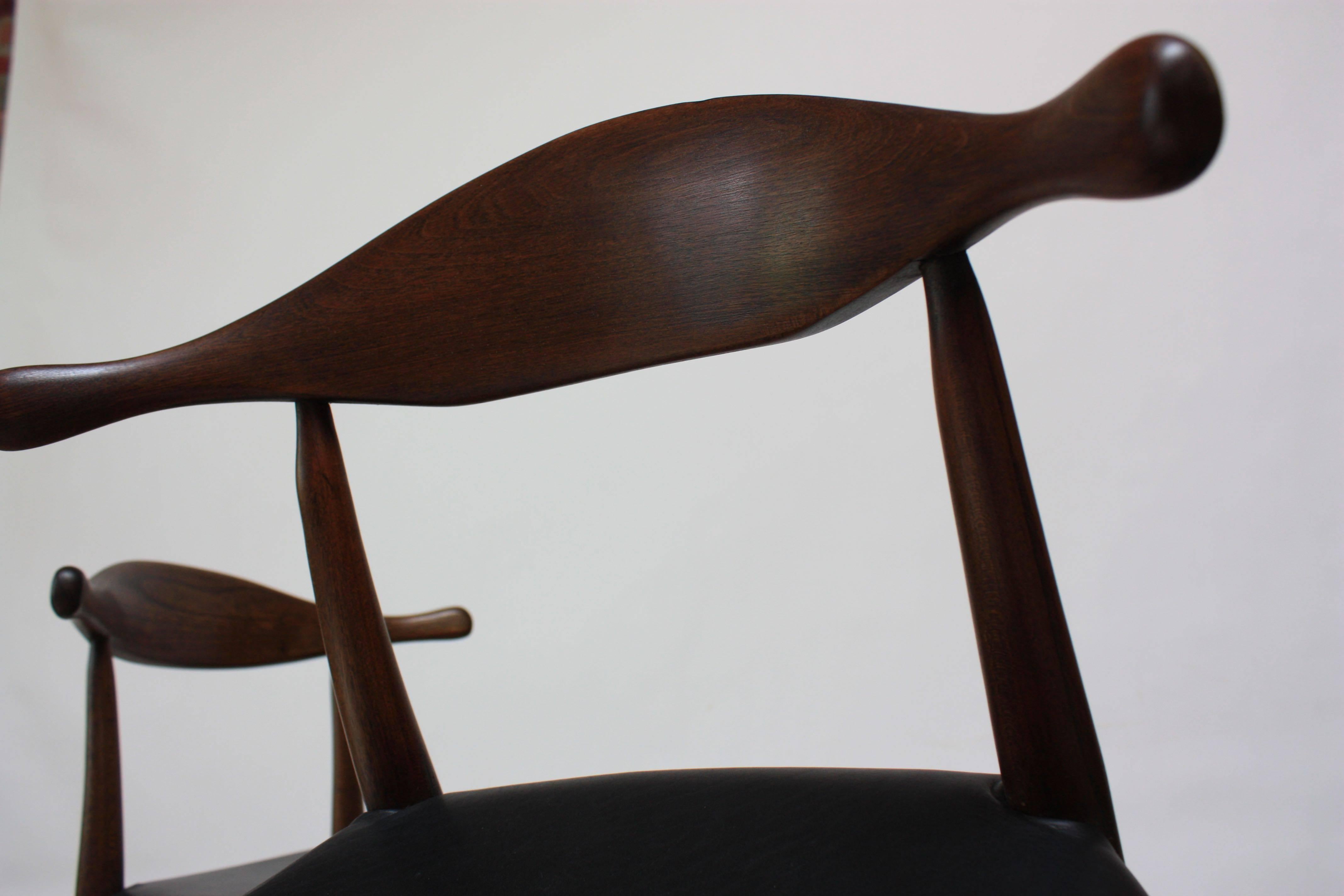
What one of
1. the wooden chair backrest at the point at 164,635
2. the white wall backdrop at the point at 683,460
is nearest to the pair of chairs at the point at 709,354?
the wooden chair backrest at the point at 164,635

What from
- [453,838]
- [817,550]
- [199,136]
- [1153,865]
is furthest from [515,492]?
[453,838]

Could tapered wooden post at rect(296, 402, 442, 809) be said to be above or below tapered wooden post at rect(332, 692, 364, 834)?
above

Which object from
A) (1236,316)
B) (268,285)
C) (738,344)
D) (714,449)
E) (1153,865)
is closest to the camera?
(738,344)

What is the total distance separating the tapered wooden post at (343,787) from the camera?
0.80m

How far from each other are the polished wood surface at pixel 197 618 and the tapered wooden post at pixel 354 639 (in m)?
0.30

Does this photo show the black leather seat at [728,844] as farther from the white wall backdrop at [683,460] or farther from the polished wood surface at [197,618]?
the white wall backdrop at [683,460]

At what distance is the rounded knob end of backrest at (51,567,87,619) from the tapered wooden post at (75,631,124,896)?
0.04 m

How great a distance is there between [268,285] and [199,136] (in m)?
0.34

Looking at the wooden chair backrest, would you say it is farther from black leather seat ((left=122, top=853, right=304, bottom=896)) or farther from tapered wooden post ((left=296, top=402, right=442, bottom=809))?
tapered wooden post ((left=296, top=402, right=442, bottom=809))

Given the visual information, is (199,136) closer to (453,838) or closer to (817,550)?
(817,550)

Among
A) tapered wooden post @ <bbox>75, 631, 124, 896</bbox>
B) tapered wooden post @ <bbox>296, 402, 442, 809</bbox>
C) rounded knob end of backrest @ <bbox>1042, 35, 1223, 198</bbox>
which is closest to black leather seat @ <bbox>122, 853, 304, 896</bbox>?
tapered wooden post @ <bbox>75, 631, 124, 896</bbox>

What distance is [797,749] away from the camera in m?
1.63

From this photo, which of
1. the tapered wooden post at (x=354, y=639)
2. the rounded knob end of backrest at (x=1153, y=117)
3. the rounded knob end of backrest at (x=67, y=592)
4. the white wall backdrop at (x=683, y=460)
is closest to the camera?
the rounded knob end of backrest at (x=1153, y=117)

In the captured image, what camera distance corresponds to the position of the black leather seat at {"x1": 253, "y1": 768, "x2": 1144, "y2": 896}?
26cm
